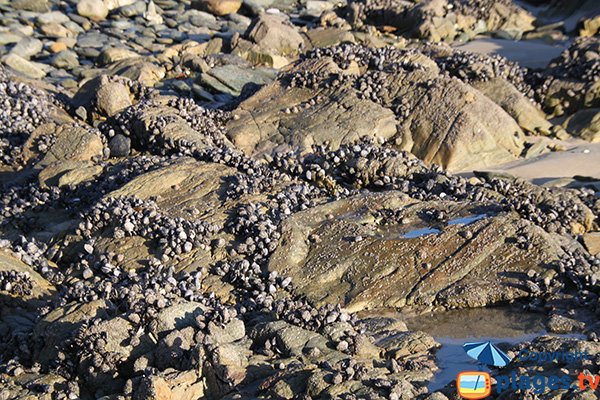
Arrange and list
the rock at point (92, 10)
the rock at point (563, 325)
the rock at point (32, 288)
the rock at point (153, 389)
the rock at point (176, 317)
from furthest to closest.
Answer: the rock at point (92, 10), the rock at point (32, 288), the rock at point (563, 325), the rock at point (176, 317), the rock at point (153, 389)

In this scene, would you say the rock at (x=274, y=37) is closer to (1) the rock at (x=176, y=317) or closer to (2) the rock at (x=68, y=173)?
(2) the rock at (x=68, y=173)

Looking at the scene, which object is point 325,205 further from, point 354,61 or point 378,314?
point 354,61

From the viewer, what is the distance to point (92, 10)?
21953mm

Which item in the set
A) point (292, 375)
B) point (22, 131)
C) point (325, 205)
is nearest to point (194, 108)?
point (22, 131)

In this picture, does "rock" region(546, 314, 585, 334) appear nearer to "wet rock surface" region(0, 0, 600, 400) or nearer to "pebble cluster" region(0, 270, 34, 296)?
"wet rock surface" region(0, 0, 600, 400)

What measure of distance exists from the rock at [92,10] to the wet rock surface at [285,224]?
7.46 metres

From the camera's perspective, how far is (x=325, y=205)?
8320 mm

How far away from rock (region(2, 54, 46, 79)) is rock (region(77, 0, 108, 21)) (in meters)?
5.50

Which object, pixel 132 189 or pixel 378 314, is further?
pixel 132 189

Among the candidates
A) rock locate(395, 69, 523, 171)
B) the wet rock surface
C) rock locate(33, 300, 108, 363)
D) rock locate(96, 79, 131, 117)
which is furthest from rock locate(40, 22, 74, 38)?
rock locate(33, 300, 108, 363)

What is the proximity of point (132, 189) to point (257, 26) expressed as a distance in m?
9.55

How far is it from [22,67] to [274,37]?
228 inches

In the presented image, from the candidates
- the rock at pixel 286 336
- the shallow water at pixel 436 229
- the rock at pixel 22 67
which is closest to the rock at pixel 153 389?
the rock at pixel 286 336

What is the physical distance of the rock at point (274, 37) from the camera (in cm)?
1712
